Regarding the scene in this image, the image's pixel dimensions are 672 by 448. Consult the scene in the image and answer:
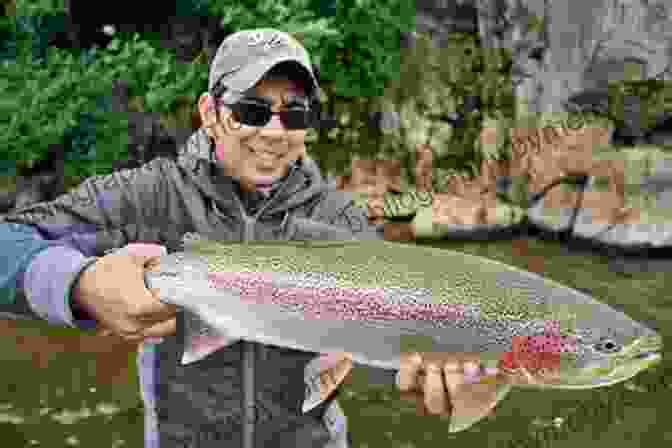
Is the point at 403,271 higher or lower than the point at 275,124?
lower

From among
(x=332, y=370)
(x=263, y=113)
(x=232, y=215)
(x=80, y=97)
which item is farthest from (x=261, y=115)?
(x=80, y=97)

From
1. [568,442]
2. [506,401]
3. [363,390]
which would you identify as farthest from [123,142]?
[568,442]

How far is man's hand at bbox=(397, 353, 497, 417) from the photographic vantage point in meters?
1.69

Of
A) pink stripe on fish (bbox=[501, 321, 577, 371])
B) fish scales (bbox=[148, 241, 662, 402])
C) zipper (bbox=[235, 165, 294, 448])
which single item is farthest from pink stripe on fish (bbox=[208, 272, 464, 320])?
zipper (bbox=[235, 165, 294, 448])

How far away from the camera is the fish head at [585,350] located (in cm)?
160

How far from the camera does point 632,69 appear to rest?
10625 mm

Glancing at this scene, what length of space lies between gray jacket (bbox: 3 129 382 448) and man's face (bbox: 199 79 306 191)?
5 cm

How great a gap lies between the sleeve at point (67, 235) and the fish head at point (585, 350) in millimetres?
1110

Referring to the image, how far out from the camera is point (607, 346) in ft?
5.27

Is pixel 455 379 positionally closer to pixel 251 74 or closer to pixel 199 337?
pixel 199 337

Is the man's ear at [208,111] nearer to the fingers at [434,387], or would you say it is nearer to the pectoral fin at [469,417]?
the fingers at [434,387]

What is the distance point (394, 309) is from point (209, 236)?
686 mm

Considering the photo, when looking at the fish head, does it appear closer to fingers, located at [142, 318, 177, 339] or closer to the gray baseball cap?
fingers, located at [142, 318, 177, 339]

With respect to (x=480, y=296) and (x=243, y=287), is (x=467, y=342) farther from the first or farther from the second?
(x=243, y=287)
